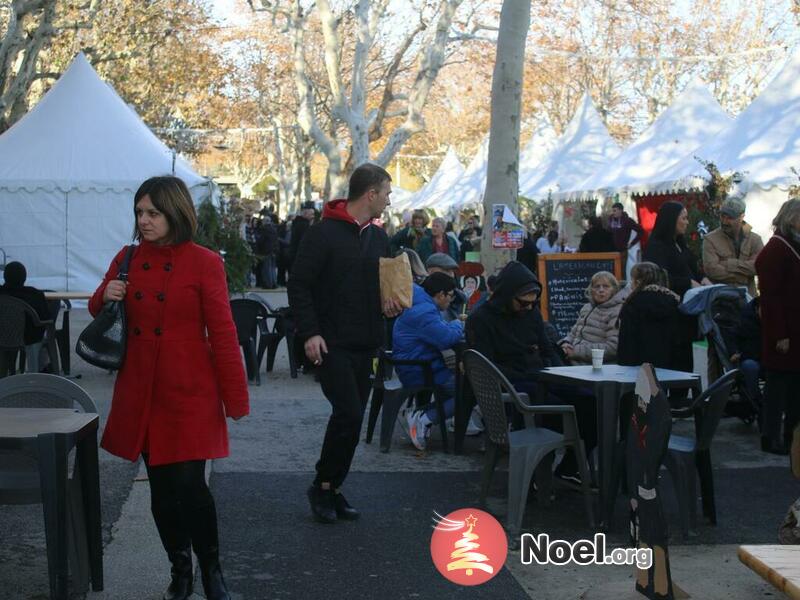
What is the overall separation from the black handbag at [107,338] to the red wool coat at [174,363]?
0.29ft

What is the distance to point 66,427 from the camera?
4.64 m

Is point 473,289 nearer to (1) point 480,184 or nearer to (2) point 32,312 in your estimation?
Answer: (2) point 32,312

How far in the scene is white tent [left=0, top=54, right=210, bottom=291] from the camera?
23125 mm

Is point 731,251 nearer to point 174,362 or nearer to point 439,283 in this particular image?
point 439,283

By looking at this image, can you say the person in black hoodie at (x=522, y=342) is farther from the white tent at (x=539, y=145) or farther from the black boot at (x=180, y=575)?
the white tent at (x=539, y=145)

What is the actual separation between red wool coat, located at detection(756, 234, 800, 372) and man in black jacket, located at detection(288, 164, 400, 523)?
3287 mm

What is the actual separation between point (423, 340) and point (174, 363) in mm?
4124

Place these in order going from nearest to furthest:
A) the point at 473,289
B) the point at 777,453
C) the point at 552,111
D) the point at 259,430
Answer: the point at 777,453, the point at 259,430, the point at 473,289, the point at 552,111

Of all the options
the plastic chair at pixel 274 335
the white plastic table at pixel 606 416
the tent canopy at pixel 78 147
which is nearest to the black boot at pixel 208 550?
the white plastic table at pixel 606 416

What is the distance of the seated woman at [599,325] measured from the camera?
913 cm

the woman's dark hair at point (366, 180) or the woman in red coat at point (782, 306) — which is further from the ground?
the woman's dark hair at point (366, 180)

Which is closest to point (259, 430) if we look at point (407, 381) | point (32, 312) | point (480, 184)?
point (407, 381)

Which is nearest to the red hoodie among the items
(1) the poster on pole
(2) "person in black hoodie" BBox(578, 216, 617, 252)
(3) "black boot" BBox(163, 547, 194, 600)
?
(3) "black boot" BBox(163, 547, 194, 600)

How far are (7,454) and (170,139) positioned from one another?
42.6 meters
